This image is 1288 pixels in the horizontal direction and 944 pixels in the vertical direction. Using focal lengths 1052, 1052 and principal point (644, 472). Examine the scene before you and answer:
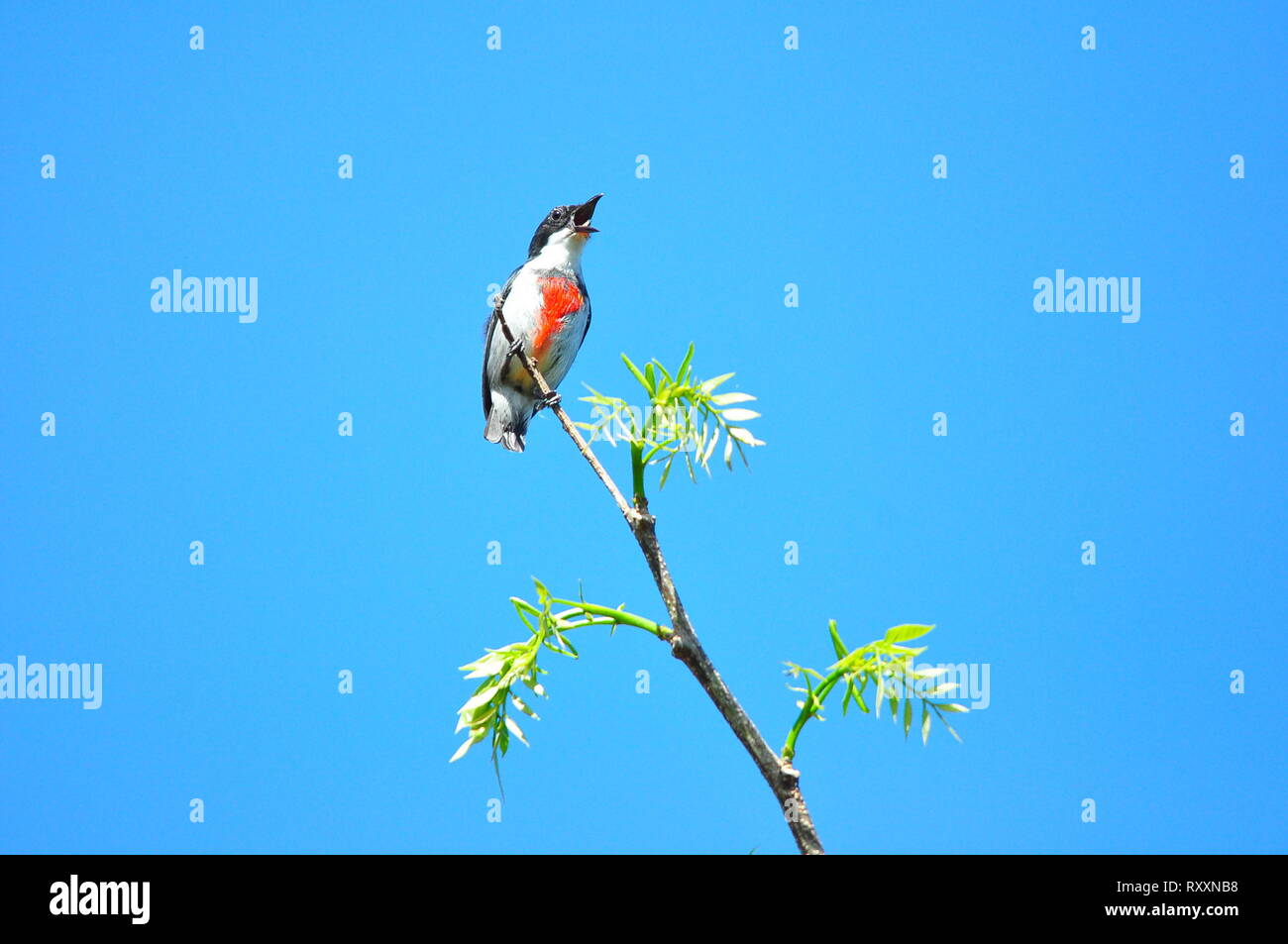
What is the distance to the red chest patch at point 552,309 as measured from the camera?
4746 mm

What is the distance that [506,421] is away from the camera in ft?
16.5

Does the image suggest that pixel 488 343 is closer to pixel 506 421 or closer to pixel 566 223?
pixel 506 421

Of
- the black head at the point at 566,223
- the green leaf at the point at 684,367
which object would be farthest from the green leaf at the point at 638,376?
the black head at the point at 566,223

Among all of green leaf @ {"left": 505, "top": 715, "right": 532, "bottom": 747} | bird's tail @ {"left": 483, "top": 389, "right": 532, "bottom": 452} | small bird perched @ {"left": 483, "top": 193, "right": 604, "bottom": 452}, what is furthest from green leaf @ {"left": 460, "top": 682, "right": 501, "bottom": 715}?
bird's tail @ {"left": 483, "top": 389, "right": 532, "bottom": 452}

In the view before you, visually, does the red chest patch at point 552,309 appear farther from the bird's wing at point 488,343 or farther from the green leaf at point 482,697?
the green leaf at point 482,697

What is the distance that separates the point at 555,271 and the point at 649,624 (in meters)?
3.50

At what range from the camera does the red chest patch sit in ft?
15.6

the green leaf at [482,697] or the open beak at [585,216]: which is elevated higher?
the open beak at [585,216]

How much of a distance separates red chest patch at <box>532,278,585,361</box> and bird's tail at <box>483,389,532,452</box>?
0.32 metres

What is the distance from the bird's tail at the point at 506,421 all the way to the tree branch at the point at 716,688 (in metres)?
3.34
